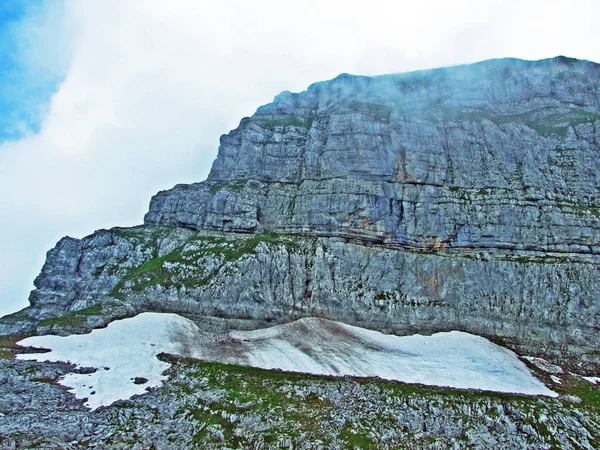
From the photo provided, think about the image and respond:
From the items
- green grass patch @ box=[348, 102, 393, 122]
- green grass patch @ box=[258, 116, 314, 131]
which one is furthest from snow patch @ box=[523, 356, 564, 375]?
green grass patch @ box=[258, 116, 314, 131]

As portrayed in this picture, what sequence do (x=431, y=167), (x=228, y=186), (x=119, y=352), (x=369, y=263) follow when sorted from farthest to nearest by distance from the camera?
(x=228, y=186) < (x=431, y=167) < (x=369, y=263) < (x=119, y=352)

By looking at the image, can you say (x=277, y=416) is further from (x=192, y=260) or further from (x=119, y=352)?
(x=192, y=260)

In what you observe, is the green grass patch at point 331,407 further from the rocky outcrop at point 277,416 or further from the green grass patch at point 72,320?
the green grass patch at point 72,320

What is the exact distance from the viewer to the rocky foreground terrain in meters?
33.8

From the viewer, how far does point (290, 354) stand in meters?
46.9

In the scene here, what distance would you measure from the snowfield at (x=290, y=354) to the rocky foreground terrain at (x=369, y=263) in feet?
8.26

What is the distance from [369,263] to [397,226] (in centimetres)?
980

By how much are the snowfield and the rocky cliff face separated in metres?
4.22

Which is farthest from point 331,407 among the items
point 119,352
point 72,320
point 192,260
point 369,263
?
point 192,260

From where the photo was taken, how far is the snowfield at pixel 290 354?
40.3 metres

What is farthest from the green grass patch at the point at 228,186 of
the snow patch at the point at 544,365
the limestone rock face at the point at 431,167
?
the snow patch at the point at 544,365

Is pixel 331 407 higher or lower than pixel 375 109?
lower

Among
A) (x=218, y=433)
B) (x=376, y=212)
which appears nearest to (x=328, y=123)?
(x=376, y=212)

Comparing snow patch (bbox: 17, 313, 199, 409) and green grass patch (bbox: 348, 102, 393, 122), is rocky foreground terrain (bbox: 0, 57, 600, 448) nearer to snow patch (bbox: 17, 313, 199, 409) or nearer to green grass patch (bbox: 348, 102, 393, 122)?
green grass patch (bbox: 348, 102, 393, 122)
